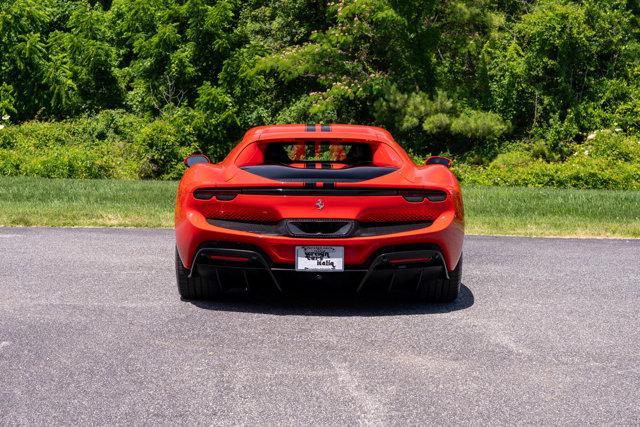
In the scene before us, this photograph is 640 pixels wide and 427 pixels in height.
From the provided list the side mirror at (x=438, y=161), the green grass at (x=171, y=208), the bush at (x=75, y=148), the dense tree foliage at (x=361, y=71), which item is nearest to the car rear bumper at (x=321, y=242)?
the side mirror at (x=438, y=161)

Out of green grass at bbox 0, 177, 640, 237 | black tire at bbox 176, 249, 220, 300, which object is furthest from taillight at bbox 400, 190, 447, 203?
green grass at bbox 0, 177, 640, 237

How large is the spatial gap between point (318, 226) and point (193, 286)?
3.90 ft

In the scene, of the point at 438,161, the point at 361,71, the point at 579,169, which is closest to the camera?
the point at 438,161

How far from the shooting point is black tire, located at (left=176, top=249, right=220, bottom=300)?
7.19 metres

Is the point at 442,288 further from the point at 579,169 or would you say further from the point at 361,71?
the point at 361,71

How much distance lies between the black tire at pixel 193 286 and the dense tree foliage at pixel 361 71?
66.8 ft

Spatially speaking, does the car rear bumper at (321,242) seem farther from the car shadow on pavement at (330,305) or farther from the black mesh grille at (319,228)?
the car shadow on pavement at (330,305)

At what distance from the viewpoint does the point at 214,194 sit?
6801 mm

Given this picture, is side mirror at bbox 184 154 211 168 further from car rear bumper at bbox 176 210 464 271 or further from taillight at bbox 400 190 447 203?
taillight at bbox 400 190 447 203

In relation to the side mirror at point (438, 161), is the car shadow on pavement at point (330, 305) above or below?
below

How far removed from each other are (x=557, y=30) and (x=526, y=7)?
4.20 m

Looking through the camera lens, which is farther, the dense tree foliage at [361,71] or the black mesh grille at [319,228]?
the dense tree foliage at [361,71]

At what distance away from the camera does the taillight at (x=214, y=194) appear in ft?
22.2

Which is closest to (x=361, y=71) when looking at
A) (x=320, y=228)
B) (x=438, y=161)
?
(x=438, y=161)
